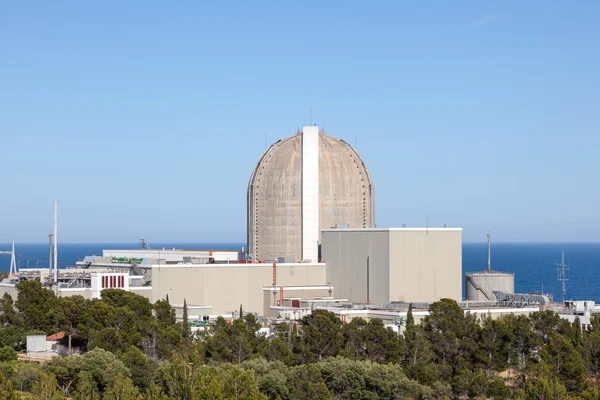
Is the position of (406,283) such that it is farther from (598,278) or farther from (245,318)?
(598,278)

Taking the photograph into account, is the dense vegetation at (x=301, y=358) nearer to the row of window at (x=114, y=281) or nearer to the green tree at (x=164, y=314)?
the green tree at (x=164, y=314)

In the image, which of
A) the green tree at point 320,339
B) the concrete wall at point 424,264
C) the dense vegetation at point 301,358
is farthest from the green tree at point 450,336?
the concrete wall at point 424,264

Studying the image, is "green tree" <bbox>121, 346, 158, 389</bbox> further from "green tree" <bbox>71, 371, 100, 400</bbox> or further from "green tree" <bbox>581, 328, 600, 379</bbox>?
"green tree" <bbox>581, 328, 600, 379</bbox>

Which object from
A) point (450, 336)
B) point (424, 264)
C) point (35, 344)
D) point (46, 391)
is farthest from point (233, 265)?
point (46, 391)

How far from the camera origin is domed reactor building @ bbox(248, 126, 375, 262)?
77.5m

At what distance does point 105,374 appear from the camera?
47.8 meters

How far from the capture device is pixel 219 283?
71625 mm

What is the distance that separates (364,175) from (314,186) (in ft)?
12.0

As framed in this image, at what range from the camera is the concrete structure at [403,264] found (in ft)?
230

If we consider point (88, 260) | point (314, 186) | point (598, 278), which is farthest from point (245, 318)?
point (598, 278)

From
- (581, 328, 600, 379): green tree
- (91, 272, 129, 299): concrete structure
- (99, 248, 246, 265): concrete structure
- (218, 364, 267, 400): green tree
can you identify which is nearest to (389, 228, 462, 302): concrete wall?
(99, 248, 246, 265): concrete structure

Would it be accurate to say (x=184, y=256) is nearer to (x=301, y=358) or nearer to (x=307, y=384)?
(x=301, y=358)

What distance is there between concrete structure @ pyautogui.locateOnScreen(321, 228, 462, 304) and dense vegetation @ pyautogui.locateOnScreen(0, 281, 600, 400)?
1182 cm

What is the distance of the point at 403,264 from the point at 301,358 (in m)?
19.2
